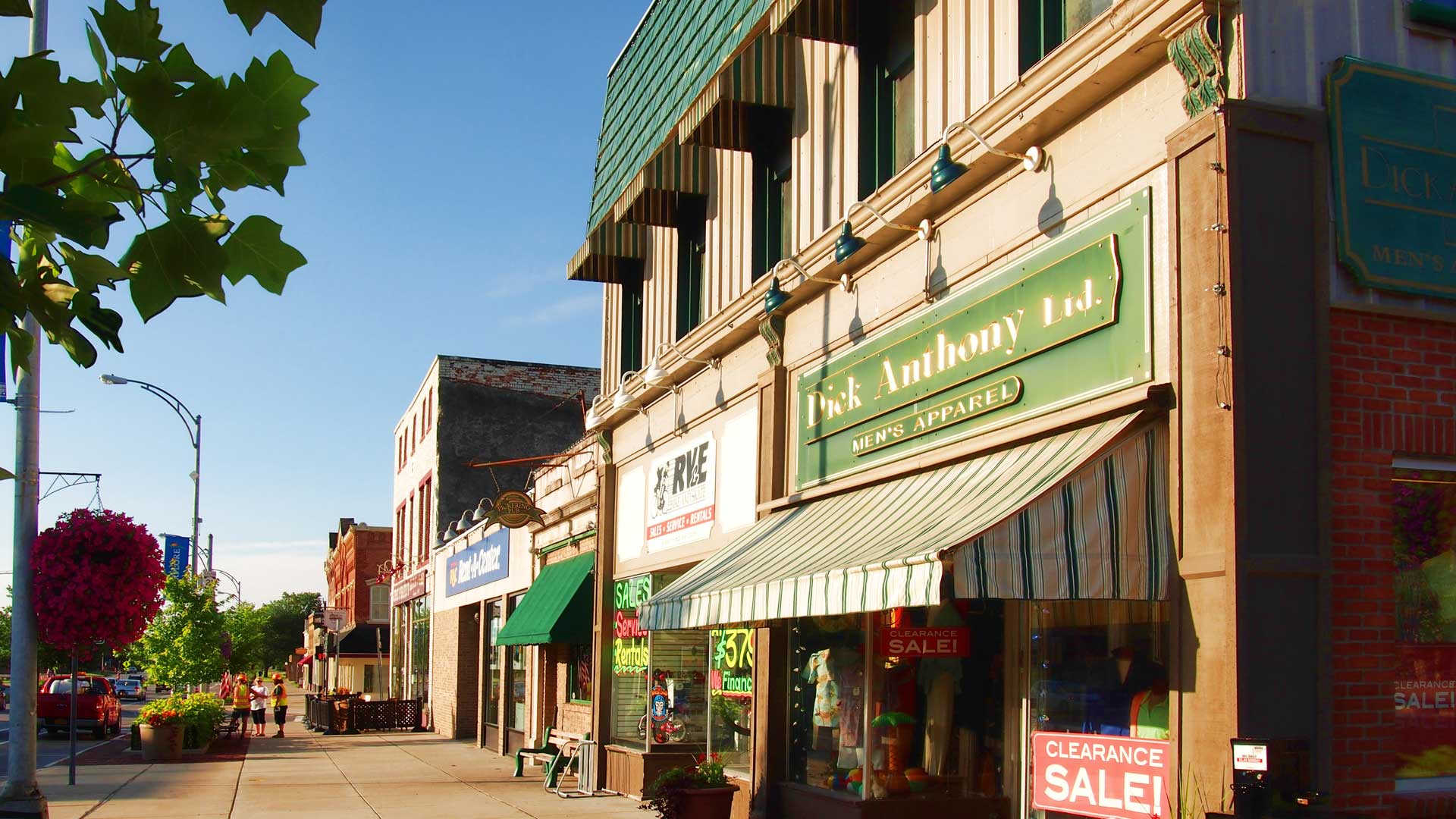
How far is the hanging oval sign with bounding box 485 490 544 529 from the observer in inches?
885

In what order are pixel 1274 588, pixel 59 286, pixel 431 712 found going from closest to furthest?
pixel 59 286 → pixel 1274 588 → pixel 431 712

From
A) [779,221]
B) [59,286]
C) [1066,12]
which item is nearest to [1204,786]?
[1066,12]

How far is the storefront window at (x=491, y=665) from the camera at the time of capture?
28.3 meters

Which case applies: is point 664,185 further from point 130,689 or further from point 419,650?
point 130,689

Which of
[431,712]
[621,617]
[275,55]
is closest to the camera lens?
[275,55]

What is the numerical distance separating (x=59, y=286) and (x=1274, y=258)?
5.84 meters

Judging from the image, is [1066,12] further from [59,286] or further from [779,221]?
[59,286]

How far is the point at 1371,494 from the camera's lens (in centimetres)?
728

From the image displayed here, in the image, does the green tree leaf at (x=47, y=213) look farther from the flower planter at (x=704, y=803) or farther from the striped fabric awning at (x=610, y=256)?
the striped fabric awning at (x=610, y=256)

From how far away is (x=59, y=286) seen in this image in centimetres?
419

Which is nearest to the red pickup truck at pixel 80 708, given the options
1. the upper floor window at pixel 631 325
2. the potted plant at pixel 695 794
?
the upper floor window at pixel 631 325

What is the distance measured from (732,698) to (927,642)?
4.45 metres

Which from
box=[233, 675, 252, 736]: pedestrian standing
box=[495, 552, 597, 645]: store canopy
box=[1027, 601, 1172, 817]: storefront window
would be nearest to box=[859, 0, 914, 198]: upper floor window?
box=[1027, 601, 1172, 817]: storefront window

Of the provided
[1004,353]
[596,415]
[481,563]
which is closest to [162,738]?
[481,563]
